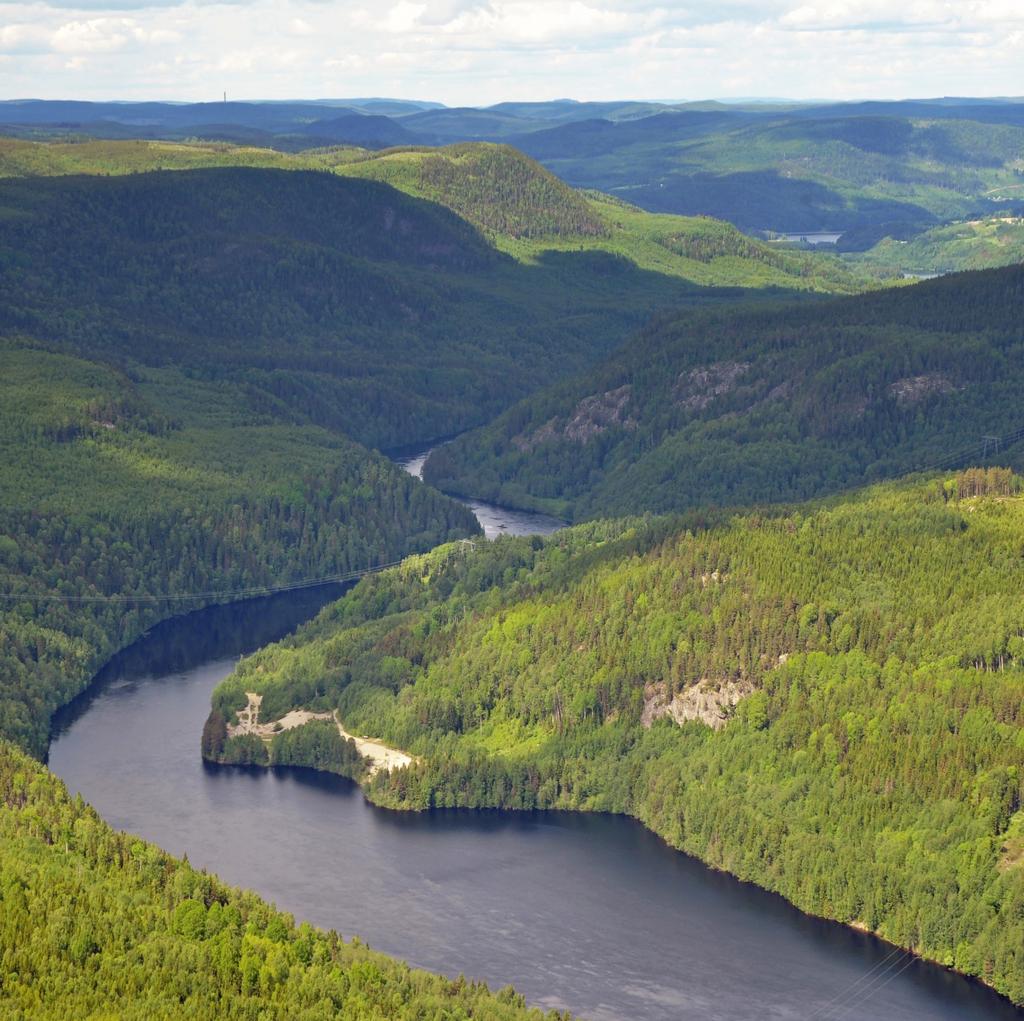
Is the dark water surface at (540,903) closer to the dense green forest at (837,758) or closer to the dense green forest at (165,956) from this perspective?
the dense green forest at (837,758)

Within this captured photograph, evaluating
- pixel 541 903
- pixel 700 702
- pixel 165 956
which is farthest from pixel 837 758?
pixel 165 956

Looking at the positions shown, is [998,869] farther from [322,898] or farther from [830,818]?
[322,898]

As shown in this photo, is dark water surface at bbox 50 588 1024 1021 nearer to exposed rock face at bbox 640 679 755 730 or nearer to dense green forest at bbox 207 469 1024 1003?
dense green forest at bbox 207 469 1024 1003

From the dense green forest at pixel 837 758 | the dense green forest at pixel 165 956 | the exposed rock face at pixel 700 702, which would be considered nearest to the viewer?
the dense green forest at pixel 165 956

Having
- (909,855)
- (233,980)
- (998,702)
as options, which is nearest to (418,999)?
(233,980)

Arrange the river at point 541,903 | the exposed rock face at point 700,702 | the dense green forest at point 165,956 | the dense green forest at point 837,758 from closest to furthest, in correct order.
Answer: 1. the dense green forest at point 165,956
2. the river at point 541,903
3. the dense green forest at point 837,758
4. the exposed rock face at point 700,702

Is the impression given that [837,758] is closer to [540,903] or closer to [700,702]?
[700,702]

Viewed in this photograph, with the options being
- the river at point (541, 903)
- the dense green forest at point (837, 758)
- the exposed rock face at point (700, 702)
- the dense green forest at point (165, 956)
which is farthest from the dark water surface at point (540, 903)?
the exposed rock face at point (700, 702)
